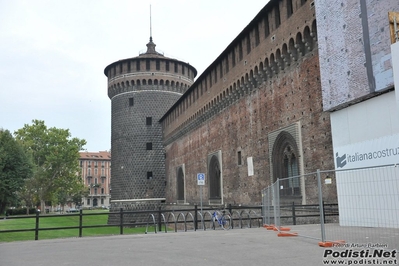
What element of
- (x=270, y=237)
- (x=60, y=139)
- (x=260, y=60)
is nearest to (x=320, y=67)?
(x=260, y=60)

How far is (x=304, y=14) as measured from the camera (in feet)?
48.2

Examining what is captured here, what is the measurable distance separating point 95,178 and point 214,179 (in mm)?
75982

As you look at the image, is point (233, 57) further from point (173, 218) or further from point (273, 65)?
point (173, 218)

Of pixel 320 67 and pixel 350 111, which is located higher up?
pixel 320 67

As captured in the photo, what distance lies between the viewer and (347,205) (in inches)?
431

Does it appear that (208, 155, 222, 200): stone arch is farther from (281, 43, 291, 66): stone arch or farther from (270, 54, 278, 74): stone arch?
(281, 43, 291, 66): stone arch

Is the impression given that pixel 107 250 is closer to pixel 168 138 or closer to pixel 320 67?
pixel 320 67

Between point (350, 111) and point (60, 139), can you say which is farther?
point (60, 139)

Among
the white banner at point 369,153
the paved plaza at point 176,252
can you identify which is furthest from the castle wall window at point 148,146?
the paved plaza at point 176,252

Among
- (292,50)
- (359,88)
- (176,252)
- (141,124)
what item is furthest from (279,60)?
(141,124)

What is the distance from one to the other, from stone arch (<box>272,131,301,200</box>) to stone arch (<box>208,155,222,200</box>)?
744 centimetres

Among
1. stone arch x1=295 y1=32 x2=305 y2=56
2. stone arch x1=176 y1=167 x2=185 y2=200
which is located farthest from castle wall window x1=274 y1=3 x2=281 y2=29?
stone arch x1=176 y1=167 x2=185 y2=200

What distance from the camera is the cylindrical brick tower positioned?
117 ft

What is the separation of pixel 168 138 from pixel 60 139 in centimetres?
1678
